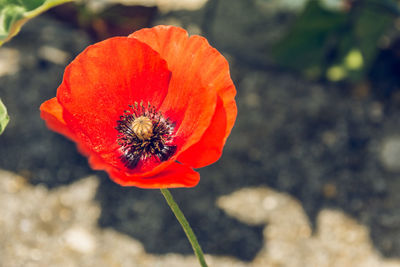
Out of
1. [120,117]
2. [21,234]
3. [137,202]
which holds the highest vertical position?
[120,117]

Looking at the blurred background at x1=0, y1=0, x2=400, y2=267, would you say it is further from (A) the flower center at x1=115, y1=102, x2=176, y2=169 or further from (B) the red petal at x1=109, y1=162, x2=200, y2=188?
(B) the red petal at x1=109, y1=162, x2=200, y2=188

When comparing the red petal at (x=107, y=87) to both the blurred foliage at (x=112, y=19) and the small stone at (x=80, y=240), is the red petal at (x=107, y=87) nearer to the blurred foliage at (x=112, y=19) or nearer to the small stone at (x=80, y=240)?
the small stone at (x=80, y=240)

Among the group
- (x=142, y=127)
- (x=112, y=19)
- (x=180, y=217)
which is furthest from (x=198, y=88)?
(x=112, y=19)

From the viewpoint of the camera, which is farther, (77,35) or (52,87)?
(77,35)

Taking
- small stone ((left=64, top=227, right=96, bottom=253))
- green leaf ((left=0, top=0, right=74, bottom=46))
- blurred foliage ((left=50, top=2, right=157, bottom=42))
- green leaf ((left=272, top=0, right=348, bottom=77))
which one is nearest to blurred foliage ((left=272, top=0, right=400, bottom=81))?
green leaf ((left=272, top=0, right=348, bottom=77))

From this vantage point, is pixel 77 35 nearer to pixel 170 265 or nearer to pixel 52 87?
pixel 52 87

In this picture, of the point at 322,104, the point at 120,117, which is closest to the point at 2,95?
the point at 120,117

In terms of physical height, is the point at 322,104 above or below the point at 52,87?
above

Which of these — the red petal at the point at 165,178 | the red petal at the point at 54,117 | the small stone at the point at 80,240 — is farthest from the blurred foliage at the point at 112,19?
the red petal at the point at 165,178
